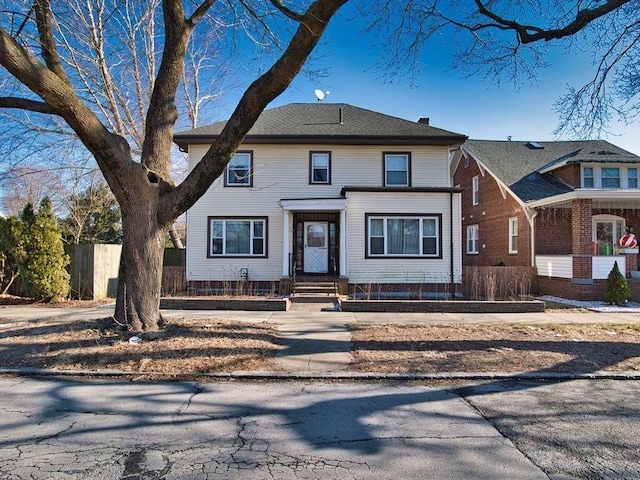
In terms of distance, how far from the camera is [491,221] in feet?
66.5

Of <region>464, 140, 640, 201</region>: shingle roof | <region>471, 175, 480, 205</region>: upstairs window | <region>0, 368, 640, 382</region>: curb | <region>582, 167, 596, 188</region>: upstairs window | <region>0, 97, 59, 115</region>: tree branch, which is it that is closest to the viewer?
<region>0, 368, 640, 382</region>: curb

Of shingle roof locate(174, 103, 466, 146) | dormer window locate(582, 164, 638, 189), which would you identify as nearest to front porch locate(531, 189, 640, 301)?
dormer window locate(582, 164, 638, 189)

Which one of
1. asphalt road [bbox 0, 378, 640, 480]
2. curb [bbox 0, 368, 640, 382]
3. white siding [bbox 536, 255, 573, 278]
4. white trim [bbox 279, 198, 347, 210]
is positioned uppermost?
white trim [bbox 279, 198, 347, 210]

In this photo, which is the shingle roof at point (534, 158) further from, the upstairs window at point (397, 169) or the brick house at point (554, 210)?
the upstairs window at point (397, 169)

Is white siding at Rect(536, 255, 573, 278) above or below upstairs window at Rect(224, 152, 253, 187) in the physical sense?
below

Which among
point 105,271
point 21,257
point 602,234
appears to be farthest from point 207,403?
point 602,234

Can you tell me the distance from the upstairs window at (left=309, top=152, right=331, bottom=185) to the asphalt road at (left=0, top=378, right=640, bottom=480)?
40.2 feet

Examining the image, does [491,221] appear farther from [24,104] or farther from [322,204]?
[24,104]

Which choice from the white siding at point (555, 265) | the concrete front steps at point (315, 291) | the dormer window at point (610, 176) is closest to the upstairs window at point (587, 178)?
the dormer window at point (610, 176)

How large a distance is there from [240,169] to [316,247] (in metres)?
4.46

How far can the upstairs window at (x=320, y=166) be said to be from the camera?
16719 mm

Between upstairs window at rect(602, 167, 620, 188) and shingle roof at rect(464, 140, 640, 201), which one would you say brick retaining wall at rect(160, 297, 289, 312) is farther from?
upstairs window at rect(602, 167, 620, 188)

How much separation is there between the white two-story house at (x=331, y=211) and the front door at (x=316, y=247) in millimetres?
42

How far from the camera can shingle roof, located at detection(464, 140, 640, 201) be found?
1731 cm
